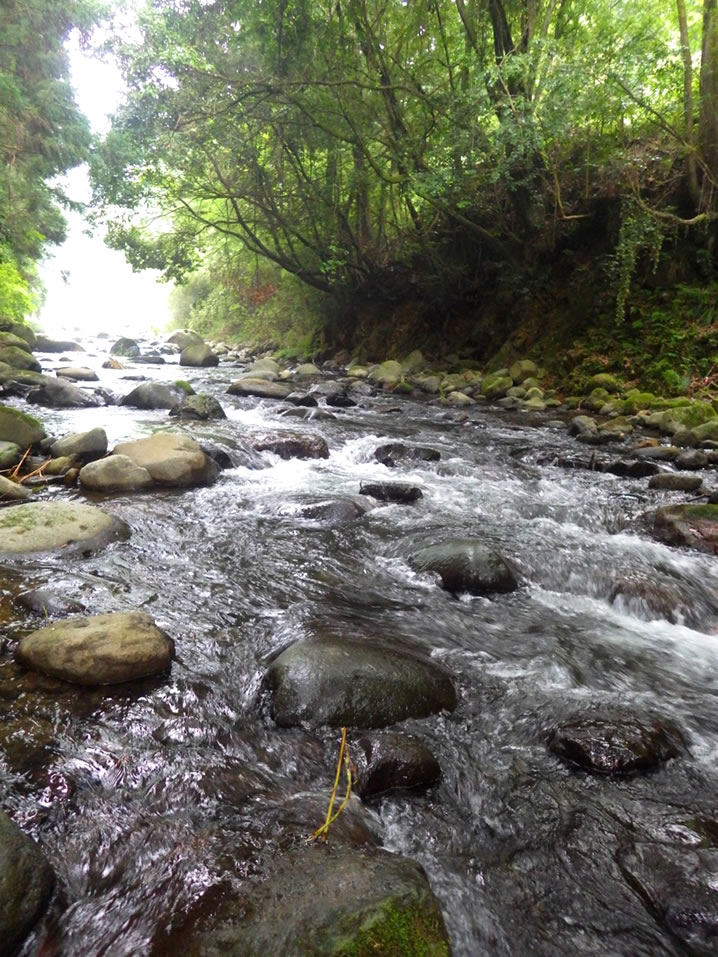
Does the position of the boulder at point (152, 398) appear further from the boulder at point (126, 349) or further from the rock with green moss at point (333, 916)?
the boulder at point (126, 349)

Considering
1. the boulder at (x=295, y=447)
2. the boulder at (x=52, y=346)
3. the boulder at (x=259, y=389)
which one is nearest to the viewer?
the boulder at (x=295, y=447)

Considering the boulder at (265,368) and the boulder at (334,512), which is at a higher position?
the boulder at (265,368)

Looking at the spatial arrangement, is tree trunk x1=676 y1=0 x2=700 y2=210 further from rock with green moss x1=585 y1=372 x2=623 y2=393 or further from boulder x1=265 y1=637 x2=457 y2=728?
boulder x1=265 y1=637 x2=457 y2=728

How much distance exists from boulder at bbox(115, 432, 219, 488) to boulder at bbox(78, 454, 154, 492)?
123mm

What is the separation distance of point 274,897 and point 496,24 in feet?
44.8

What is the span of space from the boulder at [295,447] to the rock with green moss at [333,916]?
5.61m

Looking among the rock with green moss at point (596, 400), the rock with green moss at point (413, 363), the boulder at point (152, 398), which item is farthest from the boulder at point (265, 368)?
the rock with green moss at point (596, 400)

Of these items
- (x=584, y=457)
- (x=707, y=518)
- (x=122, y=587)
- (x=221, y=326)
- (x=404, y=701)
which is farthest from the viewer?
(x=221, y=326)

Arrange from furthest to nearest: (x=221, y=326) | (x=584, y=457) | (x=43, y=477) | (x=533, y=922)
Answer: (x=221, y=326) < (x=584, y=457) < (x=43, y=477) < (x=533, y=922)

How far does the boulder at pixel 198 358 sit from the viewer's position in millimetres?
18266

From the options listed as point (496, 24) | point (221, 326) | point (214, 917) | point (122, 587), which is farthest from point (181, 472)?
point (221, 326)

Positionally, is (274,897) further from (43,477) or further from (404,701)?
(43,477)

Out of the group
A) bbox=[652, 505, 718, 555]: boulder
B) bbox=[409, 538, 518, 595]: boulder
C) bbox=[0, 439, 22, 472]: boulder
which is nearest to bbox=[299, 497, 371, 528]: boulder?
bbox=[409, 538, 518, 595]: boulder

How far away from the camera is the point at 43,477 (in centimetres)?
511
